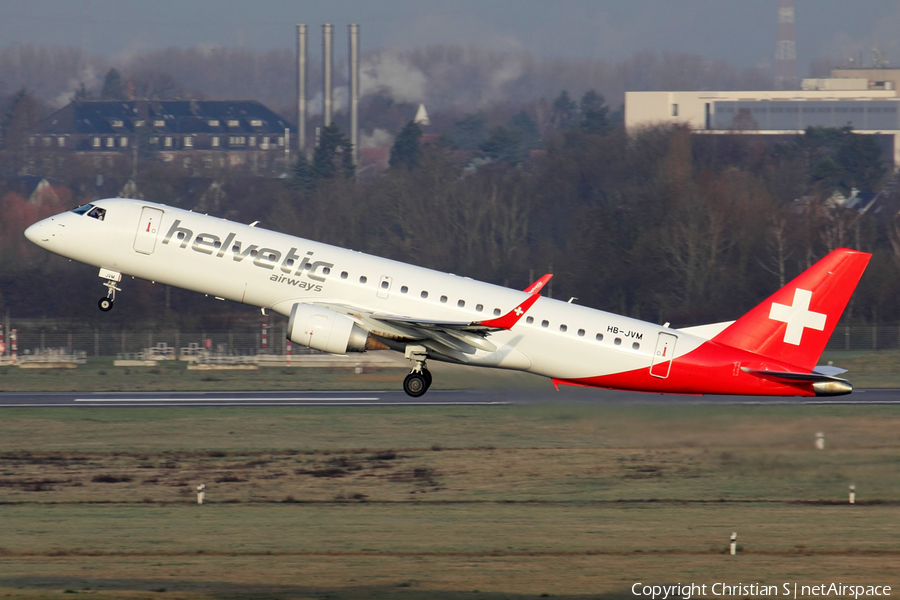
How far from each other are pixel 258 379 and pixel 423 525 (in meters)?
30.8

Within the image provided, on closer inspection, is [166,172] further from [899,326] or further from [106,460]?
[106,460]

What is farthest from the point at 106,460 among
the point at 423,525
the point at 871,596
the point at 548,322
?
the point at 871,596

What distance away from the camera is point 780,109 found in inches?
7269

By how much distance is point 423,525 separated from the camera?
31500 mm

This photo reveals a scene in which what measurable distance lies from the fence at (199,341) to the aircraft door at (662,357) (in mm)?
35930

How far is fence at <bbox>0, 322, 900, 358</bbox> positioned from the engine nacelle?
3493cm

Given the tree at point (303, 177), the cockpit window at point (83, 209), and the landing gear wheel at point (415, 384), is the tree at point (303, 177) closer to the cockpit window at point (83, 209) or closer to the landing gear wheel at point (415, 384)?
the cockpit window at point (83, 209)

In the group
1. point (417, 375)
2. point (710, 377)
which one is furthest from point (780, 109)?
point (417, 375)

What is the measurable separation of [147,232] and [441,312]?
953 centimetres

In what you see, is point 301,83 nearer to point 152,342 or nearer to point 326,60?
point 326,60

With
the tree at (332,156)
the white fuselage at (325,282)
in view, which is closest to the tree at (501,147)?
the tree at (332,156)

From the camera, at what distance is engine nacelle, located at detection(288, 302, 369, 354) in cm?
3344

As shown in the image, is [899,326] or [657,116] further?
[657,116]

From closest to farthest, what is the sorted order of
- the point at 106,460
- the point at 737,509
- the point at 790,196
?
the point at 737,509
the point at 106,460
the point at 790,196
